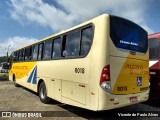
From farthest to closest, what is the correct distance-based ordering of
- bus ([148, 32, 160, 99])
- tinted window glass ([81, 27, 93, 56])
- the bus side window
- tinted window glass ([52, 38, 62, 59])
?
1. the bus side window
2. bus ([148, 32, 160, 99])
3. tinted window glass ([52, 38, 62, 59])
4. tinted window glass ([81, 27, 93, 56])

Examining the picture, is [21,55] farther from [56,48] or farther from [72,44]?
[72,44]

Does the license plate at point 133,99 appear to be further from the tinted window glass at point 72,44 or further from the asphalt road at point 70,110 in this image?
the tinted window glass at point 72,44

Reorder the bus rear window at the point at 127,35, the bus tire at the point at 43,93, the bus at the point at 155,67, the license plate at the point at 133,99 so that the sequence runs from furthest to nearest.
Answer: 1. the bus tire at the point at 43,93
2. the bus at the point at 155,67
3. the license plate at the point at 133,99
4. the bus rear window at the point at 127,35

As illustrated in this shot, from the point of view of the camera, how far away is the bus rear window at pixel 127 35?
6525 millimetres

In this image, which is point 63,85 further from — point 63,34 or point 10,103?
point 10,103

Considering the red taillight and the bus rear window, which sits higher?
the bus rear window

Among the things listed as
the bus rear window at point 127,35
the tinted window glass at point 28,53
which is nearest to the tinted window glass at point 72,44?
the bus rear window at point 127,35

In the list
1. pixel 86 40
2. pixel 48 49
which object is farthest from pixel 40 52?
pixel 86 40

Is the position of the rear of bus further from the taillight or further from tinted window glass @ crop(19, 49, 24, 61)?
tinted window glass @ crop(19, 49, 24, 61)

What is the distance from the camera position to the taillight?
20.1 ft

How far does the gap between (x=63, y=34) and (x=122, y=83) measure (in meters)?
3.04

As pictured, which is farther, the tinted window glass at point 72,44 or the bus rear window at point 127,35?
the tinted window glass at point 72,44

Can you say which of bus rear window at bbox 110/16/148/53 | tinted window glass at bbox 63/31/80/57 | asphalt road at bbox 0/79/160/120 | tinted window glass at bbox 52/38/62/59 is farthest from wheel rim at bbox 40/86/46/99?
bus rear window at bbox 110/16/148/53

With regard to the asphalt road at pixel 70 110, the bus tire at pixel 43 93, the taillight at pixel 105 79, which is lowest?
the asphalt road at pixel 70 110
